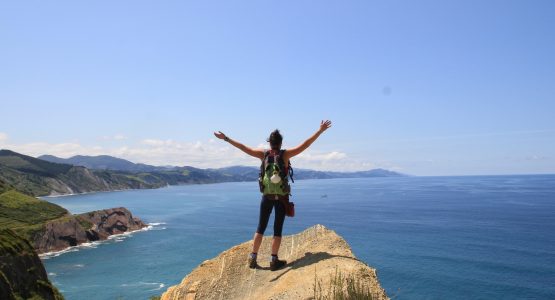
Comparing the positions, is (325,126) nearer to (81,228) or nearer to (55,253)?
(55,253)

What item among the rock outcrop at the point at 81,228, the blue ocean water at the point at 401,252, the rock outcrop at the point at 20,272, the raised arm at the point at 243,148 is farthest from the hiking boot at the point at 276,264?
the rock outcrop at the point at 81,228

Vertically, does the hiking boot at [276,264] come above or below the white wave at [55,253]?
above

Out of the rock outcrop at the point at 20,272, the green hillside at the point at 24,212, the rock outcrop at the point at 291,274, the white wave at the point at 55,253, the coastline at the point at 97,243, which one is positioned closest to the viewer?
the rock outcrop at the point at 291,274

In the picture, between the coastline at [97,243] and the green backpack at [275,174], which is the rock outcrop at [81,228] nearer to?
the coastline at [97,243]

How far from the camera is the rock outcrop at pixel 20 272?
1141cm

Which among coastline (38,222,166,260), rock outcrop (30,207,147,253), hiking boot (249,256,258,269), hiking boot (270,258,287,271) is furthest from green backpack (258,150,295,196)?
rock outcrop (30,207,147,253)

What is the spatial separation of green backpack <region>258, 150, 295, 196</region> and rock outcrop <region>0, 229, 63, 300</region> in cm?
854

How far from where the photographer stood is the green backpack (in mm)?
8008

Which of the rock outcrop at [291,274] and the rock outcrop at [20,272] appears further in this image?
the rock outcrop at [20,272]

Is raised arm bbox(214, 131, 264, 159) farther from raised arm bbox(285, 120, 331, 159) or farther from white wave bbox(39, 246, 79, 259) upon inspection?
white wave bbox(39, 246, 79, 259)

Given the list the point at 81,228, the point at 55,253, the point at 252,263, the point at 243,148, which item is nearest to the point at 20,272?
the point at 252,263

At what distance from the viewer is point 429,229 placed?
103688 mm

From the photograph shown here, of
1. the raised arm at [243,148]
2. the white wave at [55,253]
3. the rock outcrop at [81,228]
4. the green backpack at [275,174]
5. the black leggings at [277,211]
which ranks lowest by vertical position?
the white wave at [55,253]

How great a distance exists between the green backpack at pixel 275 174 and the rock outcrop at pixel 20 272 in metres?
8.54
